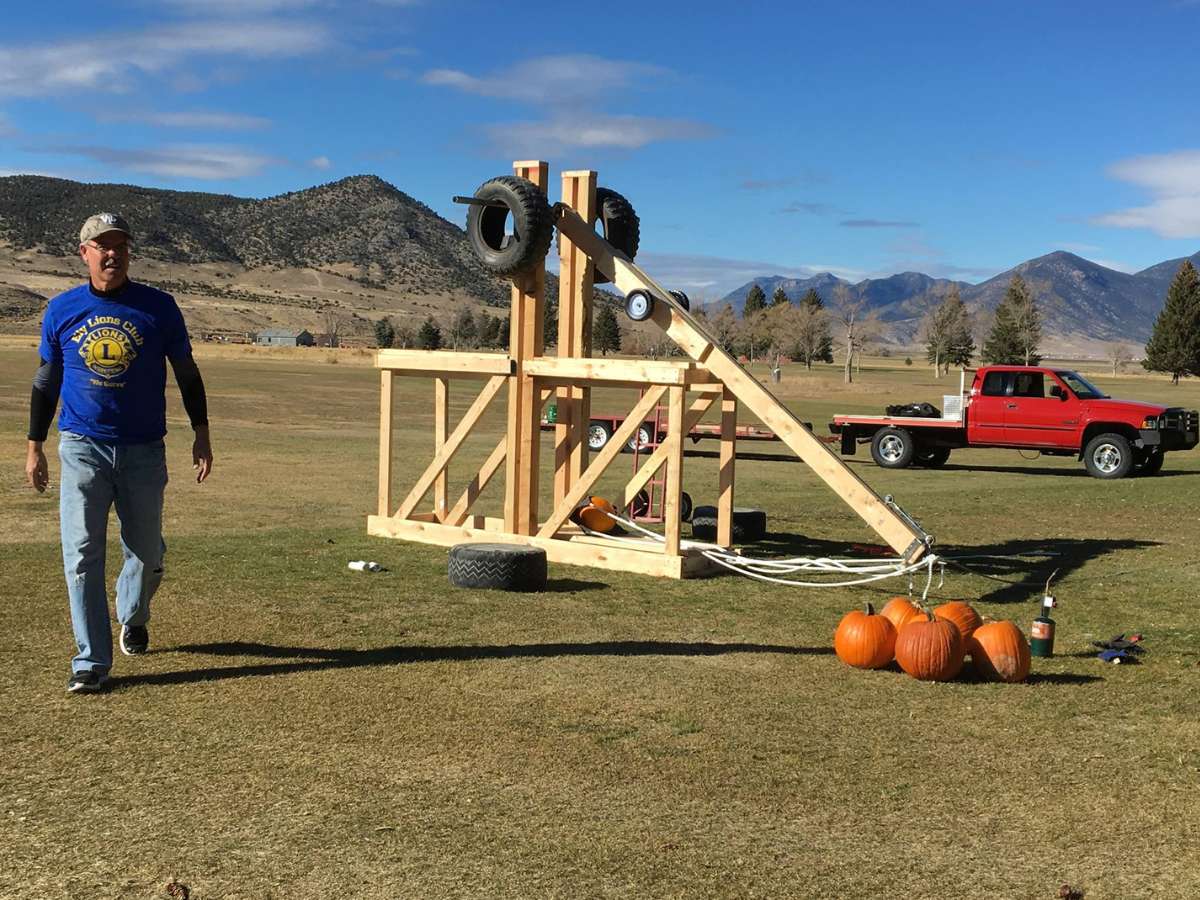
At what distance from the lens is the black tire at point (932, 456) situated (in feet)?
88.1

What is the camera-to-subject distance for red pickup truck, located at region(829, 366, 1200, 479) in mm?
24266

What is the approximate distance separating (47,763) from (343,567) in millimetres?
5656

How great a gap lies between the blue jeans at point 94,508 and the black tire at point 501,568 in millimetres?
3624

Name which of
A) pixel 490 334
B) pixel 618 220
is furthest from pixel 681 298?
pixel 490 334

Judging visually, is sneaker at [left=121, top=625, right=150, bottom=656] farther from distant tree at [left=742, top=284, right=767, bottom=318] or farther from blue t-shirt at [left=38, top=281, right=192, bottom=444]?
distant tree at [left=742, top=284, right=767, bottom=318]

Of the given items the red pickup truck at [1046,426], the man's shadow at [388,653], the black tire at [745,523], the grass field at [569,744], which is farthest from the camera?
the red pickup truck at [1046,426]

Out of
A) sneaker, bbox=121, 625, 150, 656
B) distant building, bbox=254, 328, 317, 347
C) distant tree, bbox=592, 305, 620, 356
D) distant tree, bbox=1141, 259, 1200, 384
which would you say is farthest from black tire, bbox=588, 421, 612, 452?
distant building, bbox=254, 328, 317, 347

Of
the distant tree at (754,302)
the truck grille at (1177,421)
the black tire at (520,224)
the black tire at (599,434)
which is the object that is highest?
the distant tree at (754,302)

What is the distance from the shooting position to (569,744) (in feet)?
21.0

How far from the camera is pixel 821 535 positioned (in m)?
15.1

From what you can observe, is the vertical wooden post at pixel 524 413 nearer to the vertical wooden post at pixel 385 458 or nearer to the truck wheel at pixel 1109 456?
the vertical wooden post at pixel 385 458

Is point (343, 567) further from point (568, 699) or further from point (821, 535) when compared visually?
point (821, 535)

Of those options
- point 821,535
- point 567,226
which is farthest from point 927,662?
point 821,535

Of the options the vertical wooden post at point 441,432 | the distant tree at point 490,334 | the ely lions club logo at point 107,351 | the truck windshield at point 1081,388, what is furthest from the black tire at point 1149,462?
the distant tree at point 490,334
